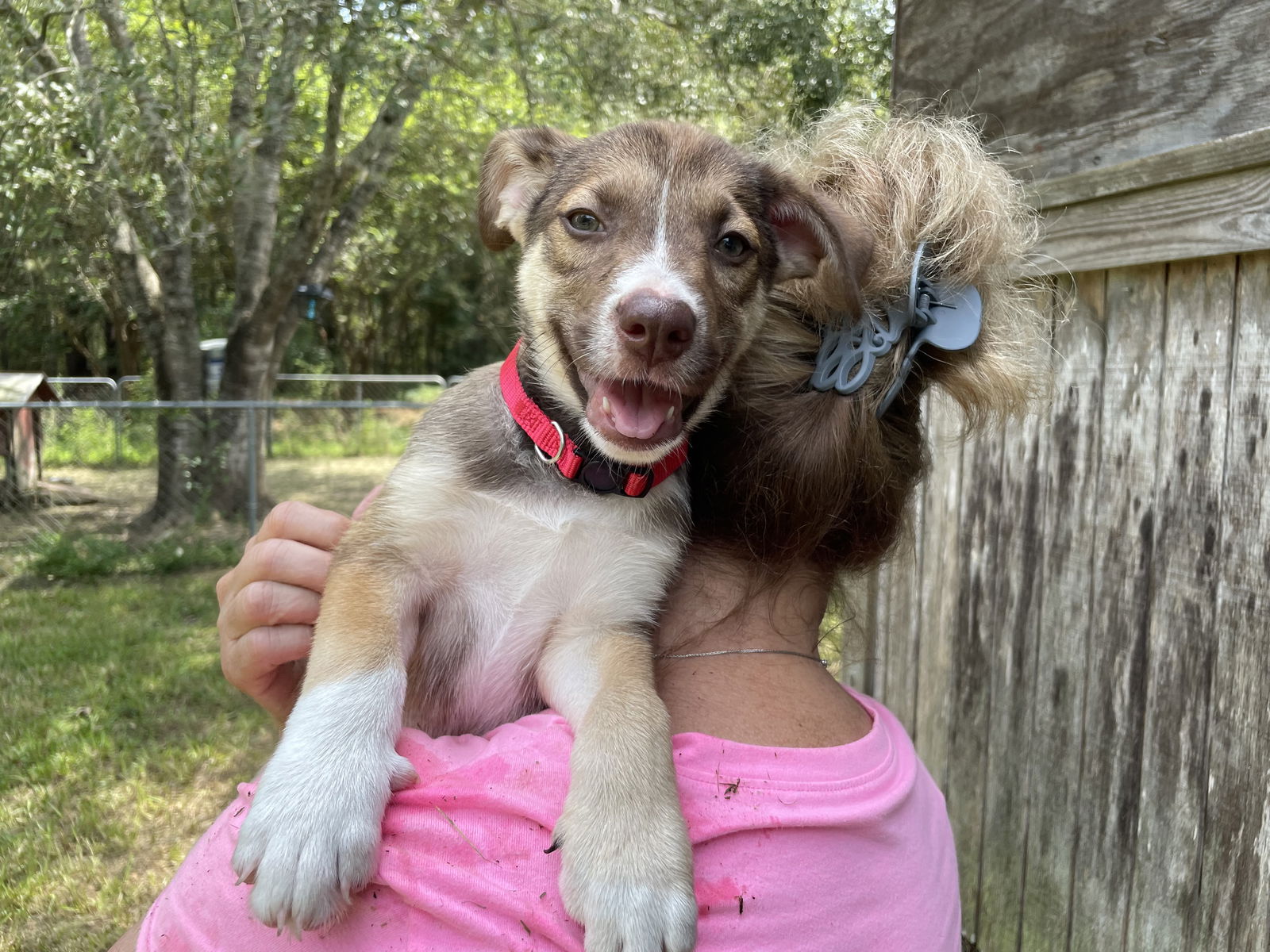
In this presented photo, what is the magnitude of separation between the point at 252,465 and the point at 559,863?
25.7 ft

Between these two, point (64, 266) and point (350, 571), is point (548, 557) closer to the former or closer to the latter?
point (350, 571)

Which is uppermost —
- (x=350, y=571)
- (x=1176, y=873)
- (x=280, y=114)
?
(x=280, y=114)

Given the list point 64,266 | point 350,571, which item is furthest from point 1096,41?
point 64,266

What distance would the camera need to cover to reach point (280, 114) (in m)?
6.49

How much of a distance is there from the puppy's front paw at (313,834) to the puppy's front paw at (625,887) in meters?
0.31

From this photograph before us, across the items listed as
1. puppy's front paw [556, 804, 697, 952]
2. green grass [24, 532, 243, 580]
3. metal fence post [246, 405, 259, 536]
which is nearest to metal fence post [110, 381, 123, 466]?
green grass [24, 532, 243, 580]

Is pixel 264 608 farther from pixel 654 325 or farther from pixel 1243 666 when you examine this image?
pixel 1243 666

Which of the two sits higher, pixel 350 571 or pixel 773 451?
pixel 773 451

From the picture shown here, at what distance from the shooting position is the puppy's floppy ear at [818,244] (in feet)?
5.69

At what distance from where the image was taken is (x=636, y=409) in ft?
6.42

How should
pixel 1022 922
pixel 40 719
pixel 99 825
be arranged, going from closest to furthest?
1. pixel 1022 922
2. pixel 99 825
3. pixel 40 719

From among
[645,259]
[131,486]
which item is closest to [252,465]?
[131,486]

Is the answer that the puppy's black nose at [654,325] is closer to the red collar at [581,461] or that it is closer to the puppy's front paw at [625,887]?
the red collar at [581,461]

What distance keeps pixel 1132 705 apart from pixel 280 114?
20.6ft
